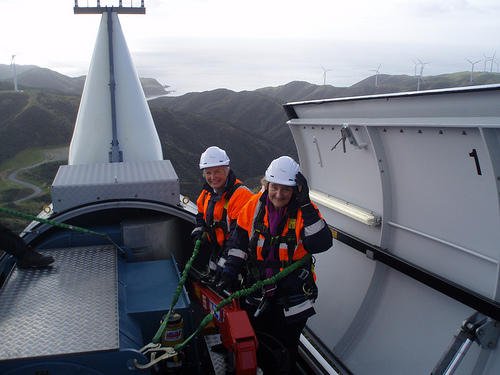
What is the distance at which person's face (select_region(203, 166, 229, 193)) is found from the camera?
3656 millimetres

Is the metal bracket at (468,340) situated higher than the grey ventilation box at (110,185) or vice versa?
the grey ventilation box at (110,185)

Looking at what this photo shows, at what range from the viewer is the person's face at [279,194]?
2.92 m

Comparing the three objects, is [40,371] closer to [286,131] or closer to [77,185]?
[77,185]

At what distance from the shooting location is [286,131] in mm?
33969

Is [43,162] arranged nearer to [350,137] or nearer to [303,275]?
[350,137]

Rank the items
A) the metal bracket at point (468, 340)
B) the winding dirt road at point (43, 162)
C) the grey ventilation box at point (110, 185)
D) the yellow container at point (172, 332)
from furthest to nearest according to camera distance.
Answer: the winding dirt road at point (43, 162), the grey ventilation box at point (110, 185), the yellow container at point (172, 332), the metal bracket at point (468, 340)

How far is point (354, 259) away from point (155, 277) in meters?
1.89

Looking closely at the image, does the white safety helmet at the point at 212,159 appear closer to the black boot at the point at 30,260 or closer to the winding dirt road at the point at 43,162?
the black boot at the point at 30,260

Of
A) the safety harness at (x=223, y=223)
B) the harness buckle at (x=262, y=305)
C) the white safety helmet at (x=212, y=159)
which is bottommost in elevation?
the harness buckle at (x=262, y=305)

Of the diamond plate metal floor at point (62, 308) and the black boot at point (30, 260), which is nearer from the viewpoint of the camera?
the diamond plate metal floor at point (62, 308)

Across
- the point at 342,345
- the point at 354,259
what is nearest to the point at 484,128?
the point at 354,259

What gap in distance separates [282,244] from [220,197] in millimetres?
937

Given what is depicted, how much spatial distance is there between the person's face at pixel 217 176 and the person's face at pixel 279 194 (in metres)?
0.79

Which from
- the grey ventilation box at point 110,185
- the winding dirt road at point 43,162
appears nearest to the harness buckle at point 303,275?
the grey ventilation box at point 110,185
